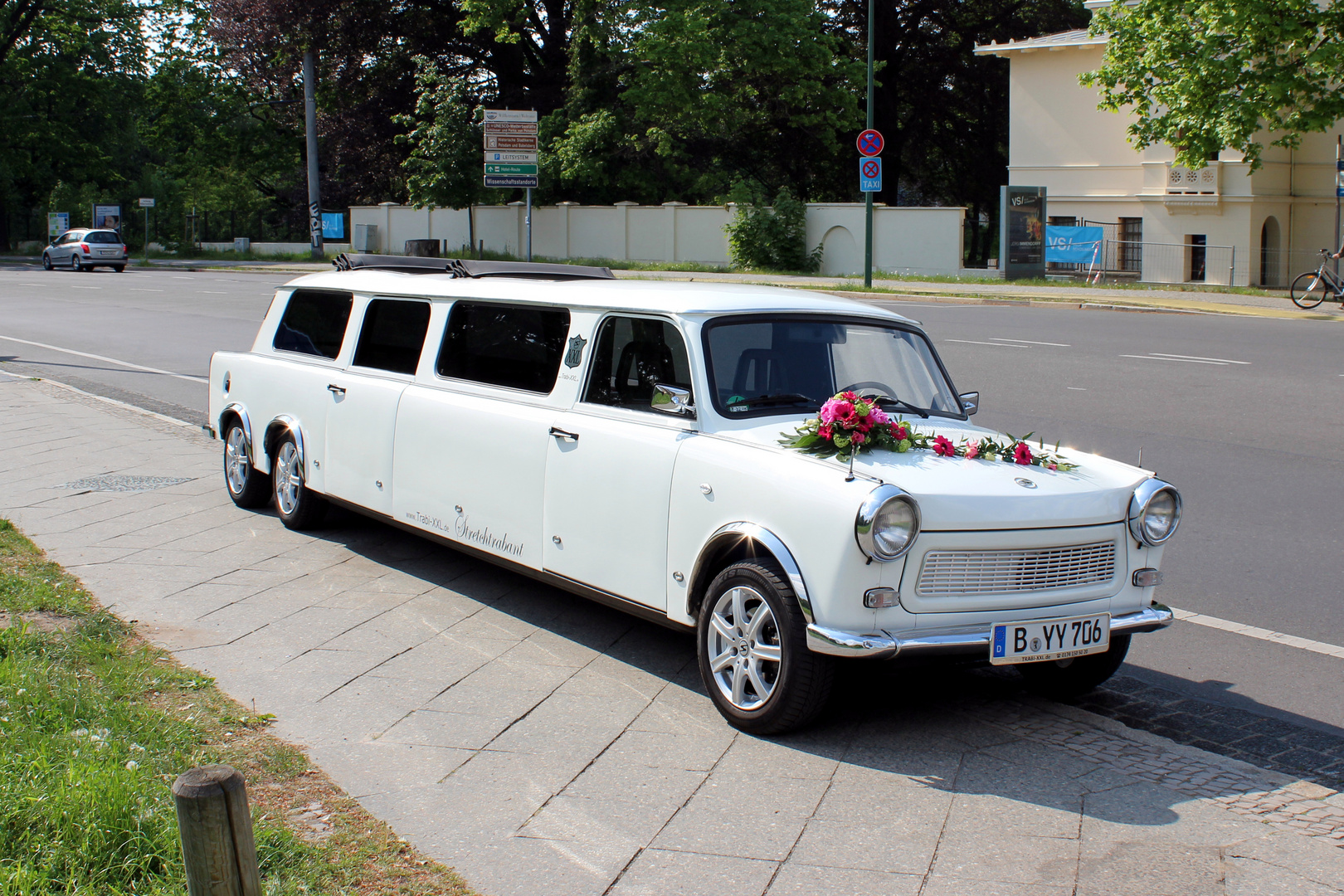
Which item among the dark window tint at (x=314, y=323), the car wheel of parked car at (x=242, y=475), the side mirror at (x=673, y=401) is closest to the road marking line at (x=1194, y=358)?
the dark window tint at (x=314, y=323)

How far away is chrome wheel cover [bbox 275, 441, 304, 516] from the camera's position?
748cm

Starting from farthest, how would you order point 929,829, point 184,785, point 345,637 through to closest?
point 345,637
point 929,829
point 184,785

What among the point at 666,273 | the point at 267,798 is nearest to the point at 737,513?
the point at 267,798

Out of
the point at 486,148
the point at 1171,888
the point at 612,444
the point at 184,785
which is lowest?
the point at 1171,888

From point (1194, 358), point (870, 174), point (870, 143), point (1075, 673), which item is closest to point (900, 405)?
point (1075, 673)

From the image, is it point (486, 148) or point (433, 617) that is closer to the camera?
point (433, 617)

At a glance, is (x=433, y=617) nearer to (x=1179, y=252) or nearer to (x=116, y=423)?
(x=116, y=423)

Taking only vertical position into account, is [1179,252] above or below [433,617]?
above

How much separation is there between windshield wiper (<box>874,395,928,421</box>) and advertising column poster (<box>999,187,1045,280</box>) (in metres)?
27.5

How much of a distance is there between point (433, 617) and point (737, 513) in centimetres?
201

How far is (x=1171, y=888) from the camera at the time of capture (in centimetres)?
340

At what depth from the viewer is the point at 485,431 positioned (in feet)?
19.0

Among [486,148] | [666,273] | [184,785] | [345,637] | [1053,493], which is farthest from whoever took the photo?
[486,148]

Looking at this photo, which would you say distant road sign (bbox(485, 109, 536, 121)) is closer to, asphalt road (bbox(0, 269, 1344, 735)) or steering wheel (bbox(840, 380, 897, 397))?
asphalt road (bbox(0, 269, 1344, 735))
